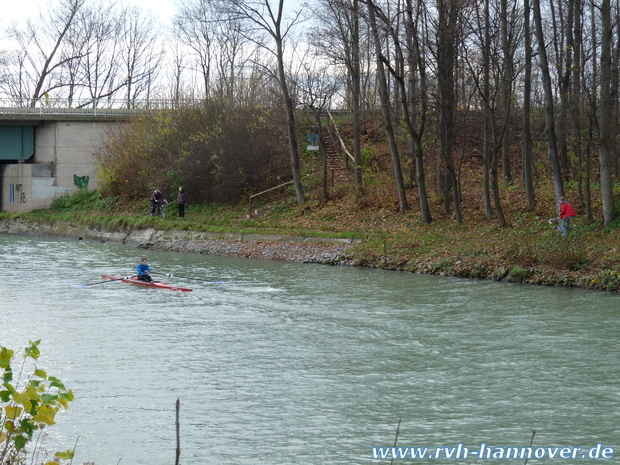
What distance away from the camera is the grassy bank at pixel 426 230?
71.4 feet

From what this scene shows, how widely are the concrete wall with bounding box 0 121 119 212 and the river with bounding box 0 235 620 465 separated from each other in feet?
79.8

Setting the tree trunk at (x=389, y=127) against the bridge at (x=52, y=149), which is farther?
the bridge at (x=52, y=149)

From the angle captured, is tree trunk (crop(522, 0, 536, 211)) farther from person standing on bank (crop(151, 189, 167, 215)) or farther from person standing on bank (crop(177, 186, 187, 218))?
person standing on bank (crop(151, 189, 167, 215))

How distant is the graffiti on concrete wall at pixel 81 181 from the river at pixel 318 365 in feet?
79.1

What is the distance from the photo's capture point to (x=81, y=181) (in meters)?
45.9

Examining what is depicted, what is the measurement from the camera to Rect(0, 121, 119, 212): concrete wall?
45.3 metres

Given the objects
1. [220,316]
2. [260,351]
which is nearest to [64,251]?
[220,316]

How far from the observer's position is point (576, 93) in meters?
27.2

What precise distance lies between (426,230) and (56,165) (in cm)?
2674

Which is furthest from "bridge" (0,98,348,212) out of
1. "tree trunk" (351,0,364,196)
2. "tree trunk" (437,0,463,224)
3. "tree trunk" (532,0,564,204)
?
Answer: "tree trunk" (532,0,564,204)

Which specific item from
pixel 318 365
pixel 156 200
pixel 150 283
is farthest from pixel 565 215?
pixel 156 200

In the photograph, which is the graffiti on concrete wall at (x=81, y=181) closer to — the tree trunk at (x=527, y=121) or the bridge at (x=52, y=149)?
the bridge at (x=52, y=149)

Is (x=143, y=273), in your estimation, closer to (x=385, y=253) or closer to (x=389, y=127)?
(x=385, y=253)

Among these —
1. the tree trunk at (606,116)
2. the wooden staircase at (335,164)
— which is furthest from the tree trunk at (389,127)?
the tree trunk at (606,116)
